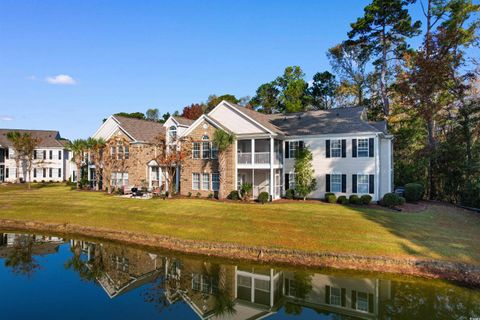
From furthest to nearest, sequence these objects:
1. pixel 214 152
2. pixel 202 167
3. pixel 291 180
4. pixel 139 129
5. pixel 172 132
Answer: pixel 139 129
pixel 172 132
pixel 202 167
pixel 214 152
pixel 291 180

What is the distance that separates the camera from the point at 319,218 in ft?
74.8

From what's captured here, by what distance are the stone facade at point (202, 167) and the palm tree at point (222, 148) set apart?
0.32m

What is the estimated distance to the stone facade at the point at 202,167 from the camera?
3184 cm

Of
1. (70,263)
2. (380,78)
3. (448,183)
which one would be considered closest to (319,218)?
(70,263)

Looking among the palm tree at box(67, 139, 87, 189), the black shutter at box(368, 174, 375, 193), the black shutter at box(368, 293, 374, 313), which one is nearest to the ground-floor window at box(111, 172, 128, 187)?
the palm tree at box(67, 139, 87, 189)

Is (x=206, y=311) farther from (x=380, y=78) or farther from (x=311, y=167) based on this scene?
(x=380, y=78)

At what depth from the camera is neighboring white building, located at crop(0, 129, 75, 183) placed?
53.1 meters

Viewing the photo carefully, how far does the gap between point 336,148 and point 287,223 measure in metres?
11.2

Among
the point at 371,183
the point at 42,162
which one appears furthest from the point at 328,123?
the point at 42,162

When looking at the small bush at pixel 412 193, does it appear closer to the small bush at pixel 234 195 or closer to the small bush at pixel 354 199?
the small bush at pixel 354 199

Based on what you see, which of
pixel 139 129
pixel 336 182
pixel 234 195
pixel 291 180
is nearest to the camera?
pixel 336 182

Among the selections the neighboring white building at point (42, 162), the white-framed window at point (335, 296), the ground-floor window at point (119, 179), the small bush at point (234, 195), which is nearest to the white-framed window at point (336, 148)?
the small bush at point (234, 195)

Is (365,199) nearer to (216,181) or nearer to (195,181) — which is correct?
(216,181)

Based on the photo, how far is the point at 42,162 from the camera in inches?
2144
